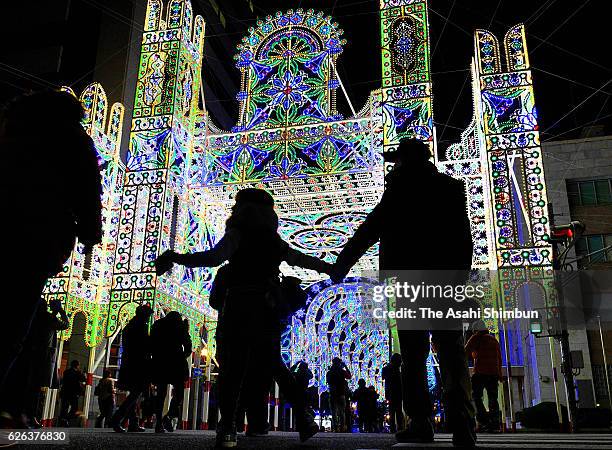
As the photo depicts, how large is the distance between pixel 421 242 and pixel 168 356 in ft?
15.5

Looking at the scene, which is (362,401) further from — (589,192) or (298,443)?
(589,192)

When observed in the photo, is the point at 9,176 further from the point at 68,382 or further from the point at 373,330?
the point at 373,330

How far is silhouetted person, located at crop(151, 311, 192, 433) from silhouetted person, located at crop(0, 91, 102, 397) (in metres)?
4.52

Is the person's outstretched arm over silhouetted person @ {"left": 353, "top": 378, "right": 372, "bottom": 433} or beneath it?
over

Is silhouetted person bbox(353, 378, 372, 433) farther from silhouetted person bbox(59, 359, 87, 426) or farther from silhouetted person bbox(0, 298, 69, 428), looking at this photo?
silhouetted person bbox(0, 298, 69, 428)

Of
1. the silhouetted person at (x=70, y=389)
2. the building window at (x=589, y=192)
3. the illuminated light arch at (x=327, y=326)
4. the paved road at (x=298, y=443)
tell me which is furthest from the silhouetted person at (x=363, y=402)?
the building window at (x=589, y=192)

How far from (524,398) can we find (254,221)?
20.0 metres

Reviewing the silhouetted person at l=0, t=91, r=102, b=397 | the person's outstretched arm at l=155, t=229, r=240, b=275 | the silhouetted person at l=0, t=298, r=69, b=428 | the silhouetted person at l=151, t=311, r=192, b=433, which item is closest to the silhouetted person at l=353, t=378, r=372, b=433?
the silhouetted person at l=151, t=311, r=192, b=433

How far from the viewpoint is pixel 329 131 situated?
1235 centimetres

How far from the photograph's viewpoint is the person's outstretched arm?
3.48 meters

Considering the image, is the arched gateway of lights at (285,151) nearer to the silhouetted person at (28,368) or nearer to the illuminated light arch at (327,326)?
the illuminated light arch at (327,326)

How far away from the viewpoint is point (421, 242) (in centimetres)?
373

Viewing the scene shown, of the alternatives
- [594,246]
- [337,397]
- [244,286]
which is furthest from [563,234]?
[594,246]

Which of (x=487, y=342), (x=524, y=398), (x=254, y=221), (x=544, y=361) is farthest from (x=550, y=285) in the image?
(x=524, y=398)
